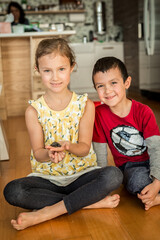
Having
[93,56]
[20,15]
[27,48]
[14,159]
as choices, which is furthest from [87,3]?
[14,159]

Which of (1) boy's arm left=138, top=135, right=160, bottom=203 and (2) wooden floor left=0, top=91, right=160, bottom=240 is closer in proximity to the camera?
(2) wooden floor left=0, top=91, right=160, bottom=240

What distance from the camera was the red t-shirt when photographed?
127 cm

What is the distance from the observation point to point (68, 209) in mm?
1089

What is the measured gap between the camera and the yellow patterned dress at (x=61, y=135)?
123cm

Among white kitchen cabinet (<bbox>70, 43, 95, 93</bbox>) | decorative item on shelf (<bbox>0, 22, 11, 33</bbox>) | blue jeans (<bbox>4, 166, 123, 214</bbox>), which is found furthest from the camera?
white kitchen cabinet (<bbox>70, 43, 95, 93</bbox>)

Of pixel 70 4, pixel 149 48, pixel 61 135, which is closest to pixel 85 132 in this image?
pixel 61 135

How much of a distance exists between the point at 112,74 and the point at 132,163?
0.40 m

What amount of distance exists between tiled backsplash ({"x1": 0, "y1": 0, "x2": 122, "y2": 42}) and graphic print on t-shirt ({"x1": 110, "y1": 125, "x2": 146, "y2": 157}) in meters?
4.87

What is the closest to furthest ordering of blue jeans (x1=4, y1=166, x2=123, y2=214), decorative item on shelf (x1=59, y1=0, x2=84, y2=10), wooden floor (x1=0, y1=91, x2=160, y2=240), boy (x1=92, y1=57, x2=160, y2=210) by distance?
wooden floor (x1=0, y1=91, x2=160, y2=240)
blue jeans (x1=4, y1=166, x2=123, y2=214)
boy (x1=92, y1=57, x2=160, y2=210)
decorative item on shelf (x1=59, y1=0, x2=84, y2=10)

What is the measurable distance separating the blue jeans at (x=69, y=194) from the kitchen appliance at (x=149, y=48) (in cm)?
308

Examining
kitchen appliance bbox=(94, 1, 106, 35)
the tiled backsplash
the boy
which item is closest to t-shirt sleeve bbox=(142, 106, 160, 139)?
the boy

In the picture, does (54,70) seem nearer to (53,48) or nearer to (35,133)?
(53,48)

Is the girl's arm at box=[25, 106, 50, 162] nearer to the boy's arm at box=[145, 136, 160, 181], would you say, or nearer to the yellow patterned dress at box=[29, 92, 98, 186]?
the yellow patterned dress at box=[29, 92, 98, 186]

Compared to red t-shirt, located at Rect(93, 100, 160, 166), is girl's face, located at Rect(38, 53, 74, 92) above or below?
above
